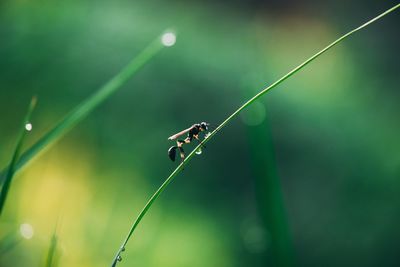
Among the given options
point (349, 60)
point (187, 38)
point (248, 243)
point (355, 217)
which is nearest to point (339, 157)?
point (355, 217)

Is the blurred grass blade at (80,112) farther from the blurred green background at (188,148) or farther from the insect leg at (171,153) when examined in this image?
the insect leg at (171,153)

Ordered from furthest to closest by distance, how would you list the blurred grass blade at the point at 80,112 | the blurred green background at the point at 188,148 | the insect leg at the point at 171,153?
the blurred green background at the point at 188,148
the insect leg at the point at 171,153
the blurred grass blade at the point at 80,112

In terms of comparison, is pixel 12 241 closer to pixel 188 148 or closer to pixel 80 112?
pixel 80 112

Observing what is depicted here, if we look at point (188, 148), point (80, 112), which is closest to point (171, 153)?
point (80, 112)

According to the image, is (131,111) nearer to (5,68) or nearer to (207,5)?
(5,68)

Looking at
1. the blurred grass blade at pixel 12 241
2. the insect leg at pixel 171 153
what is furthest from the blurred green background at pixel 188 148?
the blurred grass blade at pixel 12 241

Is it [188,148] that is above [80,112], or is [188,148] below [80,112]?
above

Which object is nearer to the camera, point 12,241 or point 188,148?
point 12,241

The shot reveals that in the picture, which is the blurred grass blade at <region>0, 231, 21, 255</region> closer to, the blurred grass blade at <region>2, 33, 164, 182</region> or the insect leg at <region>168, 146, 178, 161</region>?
the blurred grass blade at <region>2, 33, 164, 182</region>
